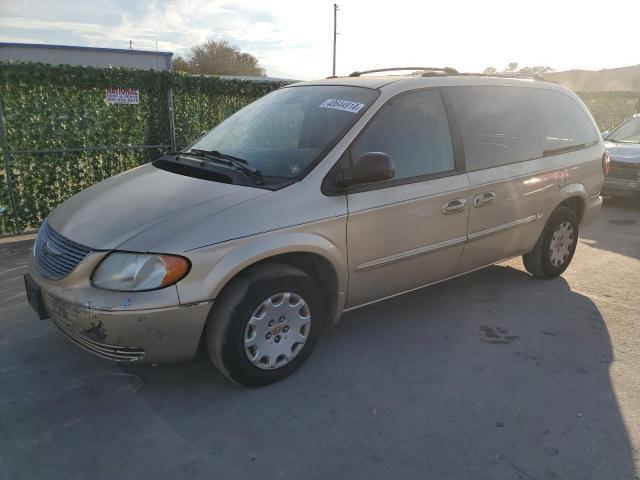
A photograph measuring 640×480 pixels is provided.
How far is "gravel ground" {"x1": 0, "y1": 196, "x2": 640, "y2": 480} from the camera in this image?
8.01 ft

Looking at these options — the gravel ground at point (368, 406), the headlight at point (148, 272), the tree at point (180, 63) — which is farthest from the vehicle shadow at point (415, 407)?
the tree at point (180, 63)

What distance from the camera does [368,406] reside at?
288cm

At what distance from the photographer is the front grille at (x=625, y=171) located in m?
8.15

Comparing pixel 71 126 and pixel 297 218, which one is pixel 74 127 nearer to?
pixel 71 126

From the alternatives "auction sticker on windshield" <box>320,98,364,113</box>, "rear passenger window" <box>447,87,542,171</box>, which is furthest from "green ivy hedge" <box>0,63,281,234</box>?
"rear passenger window" <box>447,87,542,171</box>

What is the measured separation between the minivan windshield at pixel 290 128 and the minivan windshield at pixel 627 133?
7.41m

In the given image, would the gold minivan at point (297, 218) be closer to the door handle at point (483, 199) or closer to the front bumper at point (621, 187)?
the door handle at point (483, 199)

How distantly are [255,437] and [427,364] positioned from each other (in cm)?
127

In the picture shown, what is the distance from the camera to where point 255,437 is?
263cm

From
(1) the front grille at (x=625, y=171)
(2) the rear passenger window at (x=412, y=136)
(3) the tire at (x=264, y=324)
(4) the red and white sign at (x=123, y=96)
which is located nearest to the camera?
(3) the tire at (x=264, y=324)

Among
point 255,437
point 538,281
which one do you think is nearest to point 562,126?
point 538,281

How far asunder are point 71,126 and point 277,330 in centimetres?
475

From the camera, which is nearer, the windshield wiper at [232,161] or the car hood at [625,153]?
the windshield wiper at [232,161]

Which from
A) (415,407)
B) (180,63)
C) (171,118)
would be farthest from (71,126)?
(180,63)
